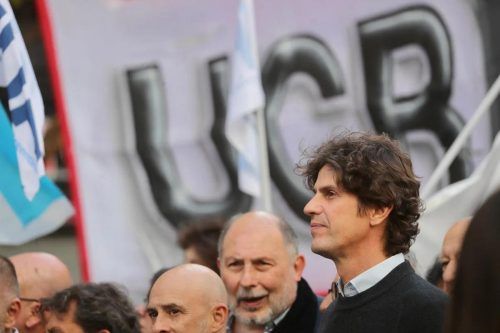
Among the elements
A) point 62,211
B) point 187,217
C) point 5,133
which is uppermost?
point 5,133

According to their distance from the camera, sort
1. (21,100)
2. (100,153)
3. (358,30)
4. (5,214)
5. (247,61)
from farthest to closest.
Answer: (100,153) < (358,30) < (247,61) < (5,214) < (21,100)

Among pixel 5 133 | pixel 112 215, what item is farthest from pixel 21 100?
pixel 112 215

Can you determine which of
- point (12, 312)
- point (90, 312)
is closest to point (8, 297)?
point (12, 312)

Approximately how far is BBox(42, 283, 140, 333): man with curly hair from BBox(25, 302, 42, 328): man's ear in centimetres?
20

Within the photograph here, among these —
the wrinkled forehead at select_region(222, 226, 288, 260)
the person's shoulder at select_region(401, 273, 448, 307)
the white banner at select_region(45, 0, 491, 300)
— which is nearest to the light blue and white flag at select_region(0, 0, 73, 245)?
the wrinkled forehead at select_region(222, 226, 288, 260)

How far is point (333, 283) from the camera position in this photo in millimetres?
3879

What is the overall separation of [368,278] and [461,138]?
2.62 m

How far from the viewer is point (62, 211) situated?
227 inches

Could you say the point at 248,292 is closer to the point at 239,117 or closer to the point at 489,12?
the point at 239,117

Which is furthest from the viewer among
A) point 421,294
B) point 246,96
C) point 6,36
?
point 246,96

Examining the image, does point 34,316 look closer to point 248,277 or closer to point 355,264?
point 248,277

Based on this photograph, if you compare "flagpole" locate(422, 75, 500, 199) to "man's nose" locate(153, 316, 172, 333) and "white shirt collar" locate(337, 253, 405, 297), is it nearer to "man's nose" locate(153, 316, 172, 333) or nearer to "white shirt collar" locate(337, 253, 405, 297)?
"man's nose" locate(153, 316, 172, 333)

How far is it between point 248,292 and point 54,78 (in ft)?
8.87

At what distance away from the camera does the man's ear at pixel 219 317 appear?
4184 mm
